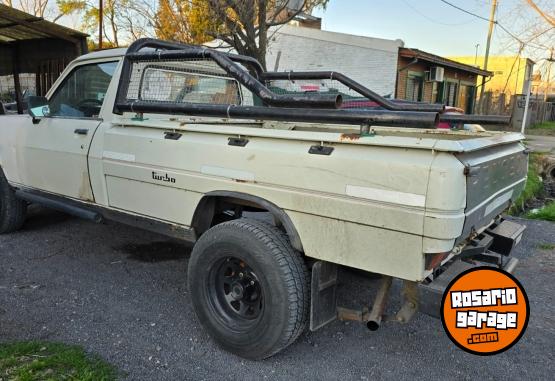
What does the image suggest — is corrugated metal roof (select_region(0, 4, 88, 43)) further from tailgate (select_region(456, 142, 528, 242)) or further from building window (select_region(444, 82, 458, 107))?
building window (select_region(444, 82, 458, 107))

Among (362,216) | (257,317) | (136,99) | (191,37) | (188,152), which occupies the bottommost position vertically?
(257,317)

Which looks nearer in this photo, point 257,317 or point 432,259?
point 432,259

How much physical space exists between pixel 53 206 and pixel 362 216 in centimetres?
329

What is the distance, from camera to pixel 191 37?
11617 mm

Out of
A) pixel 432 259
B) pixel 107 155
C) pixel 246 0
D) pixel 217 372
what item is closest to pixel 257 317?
pixel 217 372

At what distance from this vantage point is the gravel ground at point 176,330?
9.62ft

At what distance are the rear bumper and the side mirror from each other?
3.75 metres

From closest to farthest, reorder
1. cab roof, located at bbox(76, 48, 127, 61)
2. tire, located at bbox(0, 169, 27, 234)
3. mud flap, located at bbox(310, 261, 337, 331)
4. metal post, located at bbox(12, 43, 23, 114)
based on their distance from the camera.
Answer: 1. mud flap, located at bbox(310, 261, 337, 331)
2. cab roof, located at bbox(76, 48, 127, 61)
3. tire, located at bbox(0, 169, 27, 234)
4. metal post, located at bbox(12, 43, 23, 114)

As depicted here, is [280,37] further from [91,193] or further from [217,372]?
[217,372]

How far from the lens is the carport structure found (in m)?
7.96

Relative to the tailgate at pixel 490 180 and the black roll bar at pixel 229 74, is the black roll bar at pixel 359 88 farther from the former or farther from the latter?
the tailgate at pixel 490 180

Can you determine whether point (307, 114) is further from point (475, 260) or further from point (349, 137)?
point (475, 260)

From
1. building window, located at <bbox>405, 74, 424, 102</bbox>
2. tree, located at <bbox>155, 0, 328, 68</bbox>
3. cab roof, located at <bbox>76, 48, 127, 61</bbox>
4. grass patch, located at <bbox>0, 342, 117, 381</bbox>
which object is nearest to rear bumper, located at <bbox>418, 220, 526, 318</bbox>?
grass patch, located at <bbox>0, 342, 117, 381</bbox>

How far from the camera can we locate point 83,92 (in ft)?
14.6
